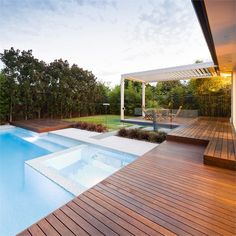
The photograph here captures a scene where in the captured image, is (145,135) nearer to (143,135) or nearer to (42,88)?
(143,135)

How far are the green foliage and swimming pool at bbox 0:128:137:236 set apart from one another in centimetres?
348

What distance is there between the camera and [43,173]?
3672 mm

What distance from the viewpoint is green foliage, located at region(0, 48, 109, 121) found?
997 cm

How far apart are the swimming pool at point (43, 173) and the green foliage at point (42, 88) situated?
348 centimetres

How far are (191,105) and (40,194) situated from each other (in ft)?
33.0

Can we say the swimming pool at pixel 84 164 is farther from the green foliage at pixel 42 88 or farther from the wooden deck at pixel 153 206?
the green foliage at pixel 42 88

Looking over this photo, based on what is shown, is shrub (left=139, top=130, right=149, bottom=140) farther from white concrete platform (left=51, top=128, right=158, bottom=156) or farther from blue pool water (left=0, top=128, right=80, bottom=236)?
blue pool water (left=0, top=128, right=80, bottom=236)

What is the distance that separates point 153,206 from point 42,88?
11.0m

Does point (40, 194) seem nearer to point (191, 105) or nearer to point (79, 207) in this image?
point (79, 207)

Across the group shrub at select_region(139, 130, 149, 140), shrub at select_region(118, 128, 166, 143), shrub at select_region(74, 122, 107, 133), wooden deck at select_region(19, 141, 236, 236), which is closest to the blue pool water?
wooden deck at select_region(19, 141, 236, 236)

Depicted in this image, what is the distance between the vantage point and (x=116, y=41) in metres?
9.63

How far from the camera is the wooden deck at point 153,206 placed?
5.47ft

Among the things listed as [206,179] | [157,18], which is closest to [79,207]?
[206,179]

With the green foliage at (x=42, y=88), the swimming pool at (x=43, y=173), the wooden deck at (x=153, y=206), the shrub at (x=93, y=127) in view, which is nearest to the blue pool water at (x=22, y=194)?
the swimming pool at (x=43, y=173)
